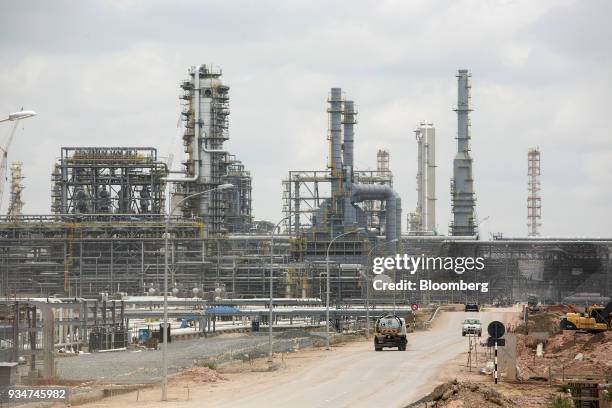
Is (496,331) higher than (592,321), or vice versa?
(496,331)

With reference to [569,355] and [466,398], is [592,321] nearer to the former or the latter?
[569,355]

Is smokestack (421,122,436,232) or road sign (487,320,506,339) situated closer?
road sign (487,320,506,339)

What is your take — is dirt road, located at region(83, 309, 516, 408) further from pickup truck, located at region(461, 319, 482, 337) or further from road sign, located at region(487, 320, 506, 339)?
pickup truck, located at region(461, 319, 482, 337)

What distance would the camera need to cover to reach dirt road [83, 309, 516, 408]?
3691 centimetres

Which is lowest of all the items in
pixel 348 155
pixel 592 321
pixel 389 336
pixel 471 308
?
pixel 471 308

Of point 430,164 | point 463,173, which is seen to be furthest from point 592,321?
point 430,164

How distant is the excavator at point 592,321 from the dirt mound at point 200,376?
25102 mm

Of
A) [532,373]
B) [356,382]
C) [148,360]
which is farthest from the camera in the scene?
[148,360]

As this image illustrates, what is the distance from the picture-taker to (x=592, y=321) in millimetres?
65000

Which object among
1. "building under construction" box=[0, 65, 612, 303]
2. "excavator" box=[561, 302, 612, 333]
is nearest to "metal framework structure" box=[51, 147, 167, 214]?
"building under construction" box=[0, 65, 612, 303]

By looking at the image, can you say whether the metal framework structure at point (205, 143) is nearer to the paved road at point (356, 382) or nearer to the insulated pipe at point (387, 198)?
the insulated pipe at point (387, 198)

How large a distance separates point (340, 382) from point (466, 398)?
45.5ft

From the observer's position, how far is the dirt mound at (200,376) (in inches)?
1810

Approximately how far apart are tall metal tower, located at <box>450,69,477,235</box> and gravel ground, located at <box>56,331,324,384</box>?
196 feet
